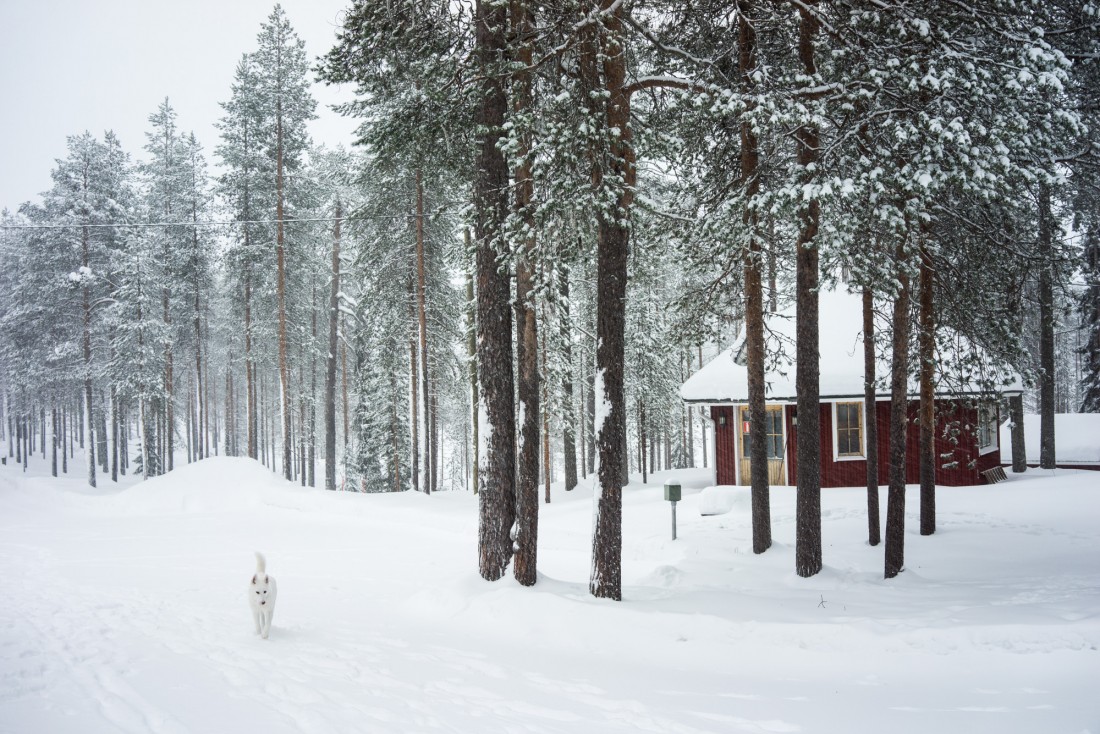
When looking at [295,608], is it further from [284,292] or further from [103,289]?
[103,289]

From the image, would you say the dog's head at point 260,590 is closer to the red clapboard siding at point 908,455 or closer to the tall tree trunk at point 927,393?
the tall tree trunk at point 927,393

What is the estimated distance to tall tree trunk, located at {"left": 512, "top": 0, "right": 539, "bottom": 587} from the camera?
25.0 feet

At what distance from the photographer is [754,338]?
35.2 feet

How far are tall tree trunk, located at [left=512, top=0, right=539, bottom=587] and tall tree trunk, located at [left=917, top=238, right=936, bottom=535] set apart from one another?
19.8ft

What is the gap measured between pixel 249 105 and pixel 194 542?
53.2 feet

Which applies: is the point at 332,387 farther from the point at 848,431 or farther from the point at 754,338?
the point at 754,338

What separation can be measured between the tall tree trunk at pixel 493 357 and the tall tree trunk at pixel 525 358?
206 millimetres

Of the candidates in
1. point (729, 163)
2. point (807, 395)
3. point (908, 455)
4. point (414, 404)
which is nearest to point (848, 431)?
point (908, 455)


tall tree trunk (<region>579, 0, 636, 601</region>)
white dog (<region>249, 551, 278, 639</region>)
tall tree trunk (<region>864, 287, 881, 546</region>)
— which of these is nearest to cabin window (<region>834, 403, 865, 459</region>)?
tall tree trunk (<region>864, 287, 881, 546</region>)

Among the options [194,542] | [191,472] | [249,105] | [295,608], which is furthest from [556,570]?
[249,105]

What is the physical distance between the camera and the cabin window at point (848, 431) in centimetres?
1852

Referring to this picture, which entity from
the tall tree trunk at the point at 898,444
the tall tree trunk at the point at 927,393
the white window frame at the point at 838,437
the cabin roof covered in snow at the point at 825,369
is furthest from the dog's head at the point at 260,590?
the white window frame at the point at 838,437

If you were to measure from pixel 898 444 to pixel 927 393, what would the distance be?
5.62 ft

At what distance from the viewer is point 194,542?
14039mm
